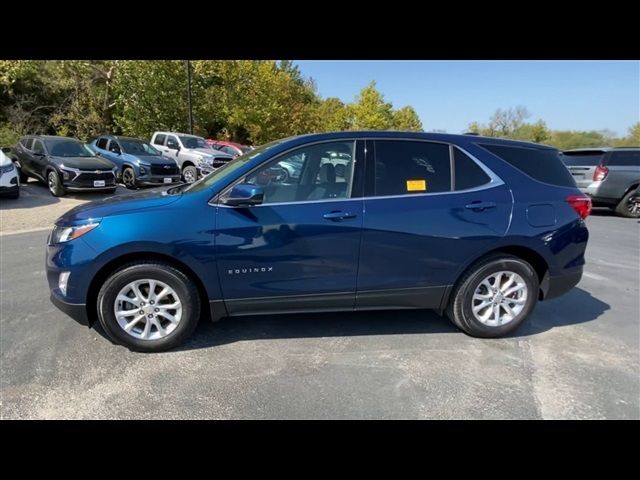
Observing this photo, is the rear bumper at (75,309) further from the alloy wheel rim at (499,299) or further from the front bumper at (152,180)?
the front bumper at (152,180)

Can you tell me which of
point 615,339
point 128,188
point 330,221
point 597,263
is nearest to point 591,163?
point 597,263

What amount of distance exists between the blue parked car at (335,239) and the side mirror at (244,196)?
10mm

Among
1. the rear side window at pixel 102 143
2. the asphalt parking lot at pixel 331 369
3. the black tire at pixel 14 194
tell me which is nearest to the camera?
the asphalt parking lot at pixel 331 369

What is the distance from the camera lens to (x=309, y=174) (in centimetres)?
324

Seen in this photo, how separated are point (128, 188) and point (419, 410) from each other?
39.3ft

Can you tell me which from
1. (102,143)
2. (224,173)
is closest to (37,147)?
Answer: (102,143)

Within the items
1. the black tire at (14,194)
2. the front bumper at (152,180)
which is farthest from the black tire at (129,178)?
the black tire at (14,194)

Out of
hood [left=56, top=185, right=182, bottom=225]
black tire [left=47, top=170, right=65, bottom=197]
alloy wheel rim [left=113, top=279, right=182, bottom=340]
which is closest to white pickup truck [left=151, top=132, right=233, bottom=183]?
black tire [left=47, top=170, right=65, bottom=197]

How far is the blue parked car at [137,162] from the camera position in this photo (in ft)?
38.2

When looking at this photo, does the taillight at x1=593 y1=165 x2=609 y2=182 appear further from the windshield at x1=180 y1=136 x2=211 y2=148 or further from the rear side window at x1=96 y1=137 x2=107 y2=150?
the rear side window at x1=96 y1=137 x2=107 y2=150

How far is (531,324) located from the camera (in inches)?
148

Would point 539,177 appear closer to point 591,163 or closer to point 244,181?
point 244,181

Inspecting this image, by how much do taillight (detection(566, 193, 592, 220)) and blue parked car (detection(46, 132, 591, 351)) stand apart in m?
0.01

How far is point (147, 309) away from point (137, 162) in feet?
33.1
